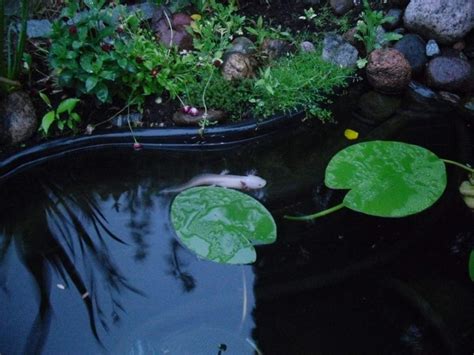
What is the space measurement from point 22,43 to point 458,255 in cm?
262

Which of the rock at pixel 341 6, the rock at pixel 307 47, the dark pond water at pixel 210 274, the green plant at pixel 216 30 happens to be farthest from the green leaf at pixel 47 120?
the rock at pixel 341 6

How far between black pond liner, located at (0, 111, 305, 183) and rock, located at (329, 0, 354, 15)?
1.09 meters

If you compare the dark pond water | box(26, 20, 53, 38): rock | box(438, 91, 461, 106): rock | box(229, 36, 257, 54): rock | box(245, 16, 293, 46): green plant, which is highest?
box(26, 20, 53, 38): rock

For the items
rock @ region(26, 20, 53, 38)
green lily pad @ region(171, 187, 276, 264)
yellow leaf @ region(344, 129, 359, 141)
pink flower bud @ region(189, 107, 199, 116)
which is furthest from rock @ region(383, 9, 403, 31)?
rock @ region(26, 20, 53, 38)

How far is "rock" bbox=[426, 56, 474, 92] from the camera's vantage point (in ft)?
10.7

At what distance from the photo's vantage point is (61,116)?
9.22 feet

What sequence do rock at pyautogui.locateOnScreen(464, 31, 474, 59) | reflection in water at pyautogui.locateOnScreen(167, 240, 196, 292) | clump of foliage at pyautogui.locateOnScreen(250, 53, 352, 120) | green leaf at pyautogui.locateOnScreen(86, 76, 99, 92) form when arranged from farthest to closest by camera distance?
1. rock at pyautogui.locateOnScreen(464, 31, 474, 59)
2. clump of foliage at pyautogui.locateOnScreen(250, 53, 352, 120)
3. green leaf at pyautogui.locateOnScreen(86, 76, 99, 92)
4. reflection in water at pyautogui.locateOnScreen(167, 240, 196, 292)

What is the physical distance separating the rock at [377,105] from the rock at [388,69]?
7 centimetres

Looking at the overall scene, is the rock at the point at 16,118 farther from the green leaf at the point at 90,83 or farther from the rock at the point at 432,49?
the rock at the point at 432,49

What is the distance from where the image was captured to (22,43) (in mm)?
2607

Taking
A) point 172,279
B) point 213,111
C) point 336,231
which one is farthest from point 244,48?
point 172,279

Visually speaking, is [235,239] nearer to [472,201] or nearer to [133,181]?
[133,181]

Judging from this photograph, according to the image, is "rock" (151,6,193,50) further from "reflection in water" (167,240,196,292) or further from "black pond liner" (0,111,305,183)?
"reflection in water" (167,240,196,292)

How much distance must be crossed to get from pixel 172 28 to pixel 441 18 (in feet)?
6.27
